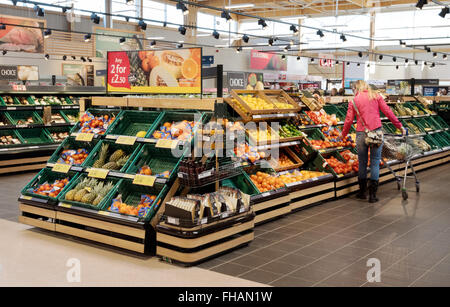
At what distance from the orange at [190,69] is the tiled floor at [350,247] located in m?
1.96

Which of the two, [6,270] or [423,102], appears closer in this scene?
[6,270]

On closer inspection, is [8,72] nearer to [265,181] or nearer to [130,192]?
[130,192]

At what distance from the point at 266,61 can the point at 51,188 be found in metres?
16.8

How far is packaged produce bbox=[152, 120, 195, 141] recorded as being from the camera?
16.8ft

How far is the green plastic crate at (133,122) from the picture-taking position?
5758 mm

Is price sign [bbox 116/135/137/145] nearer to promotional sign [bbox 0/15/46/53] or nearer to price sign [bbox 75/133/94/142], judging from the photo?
price sign [bbox 75/133/94/142]

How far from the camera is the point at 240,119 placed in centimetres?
633

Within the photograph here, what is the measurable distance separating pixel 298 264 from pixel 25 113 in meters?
7.96

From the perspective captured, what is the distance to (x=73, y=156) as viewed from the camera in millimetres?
5855

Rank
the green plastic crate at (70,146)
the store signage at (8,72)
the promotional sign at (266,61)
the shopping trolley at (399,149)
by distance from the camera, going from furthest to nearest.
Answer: the promotional sign at (266,61) → the store signage at (8,72) → the shopping trolley at (399,149) → the green plastic crate at (70,146)

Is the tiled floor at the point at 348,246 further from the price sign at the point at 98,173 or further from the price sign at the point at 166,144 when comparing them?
the price sign at the point at 98,173

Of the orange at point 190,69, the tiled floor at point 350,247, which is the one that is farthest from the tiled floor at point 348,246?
the orange at point 190,69
